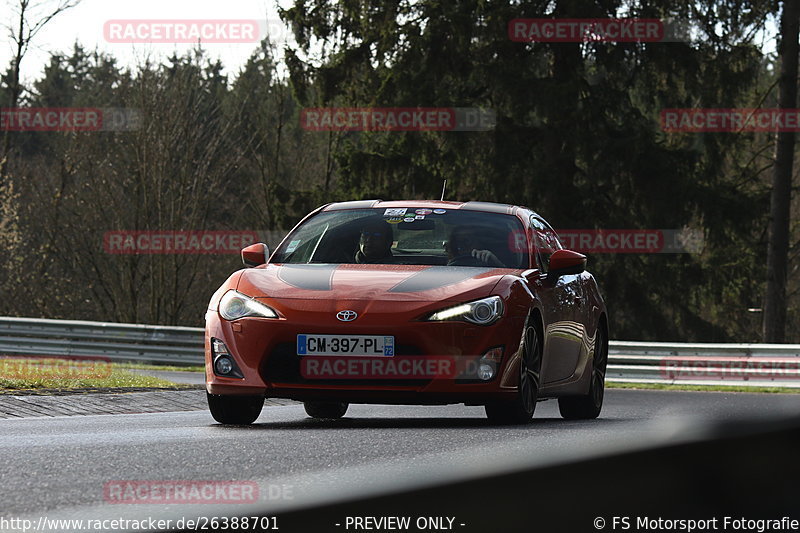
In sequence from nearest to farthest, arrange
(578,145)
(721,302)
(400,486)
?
(400,486) → (578,145) → (721,302)

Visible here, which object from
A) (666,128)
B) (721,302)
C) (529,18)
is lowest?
(721,302)

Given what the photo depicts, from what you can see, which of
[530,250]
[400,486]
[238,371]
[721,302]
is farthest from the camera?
[721,302]

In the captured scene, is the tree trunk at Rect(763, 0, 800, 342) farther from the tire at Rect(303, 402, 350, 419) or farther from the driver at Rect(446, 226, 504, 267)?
the driver at Rect(446, 226, 504, 267)

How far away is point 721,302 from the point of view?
30.9m

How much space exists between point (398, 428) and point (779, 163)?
2366 centimetres

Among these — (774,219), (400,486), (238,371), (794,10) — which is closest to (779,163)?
(774,219)

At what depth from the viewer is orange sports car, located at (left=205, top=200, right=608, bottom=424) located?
7.60 meters

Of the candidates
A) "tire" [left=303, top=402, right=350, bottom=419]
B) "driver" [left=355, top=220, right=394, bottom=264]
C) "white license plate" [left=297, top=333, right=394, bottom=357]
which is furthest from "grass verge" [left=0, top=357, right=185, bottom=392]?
"white license plate" [left=297, top=333, right=394, bottom=357]

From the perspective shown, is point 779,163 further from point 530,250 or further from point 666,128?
point 530,250

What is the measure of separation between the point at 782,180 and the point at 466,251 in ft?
73.5

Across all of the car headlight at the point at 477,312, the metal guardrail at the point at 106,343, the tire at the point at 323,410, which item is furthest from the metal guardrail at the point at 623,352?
the car headlight at the point at 477,312

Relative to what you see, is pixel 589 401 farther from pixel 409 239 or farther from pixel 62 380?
pixel 62 380

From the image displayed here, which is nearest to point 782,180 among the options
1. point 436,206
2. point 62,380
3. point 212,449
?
point 62,380

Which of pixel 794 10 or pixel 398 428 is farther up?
pixel 794 10
